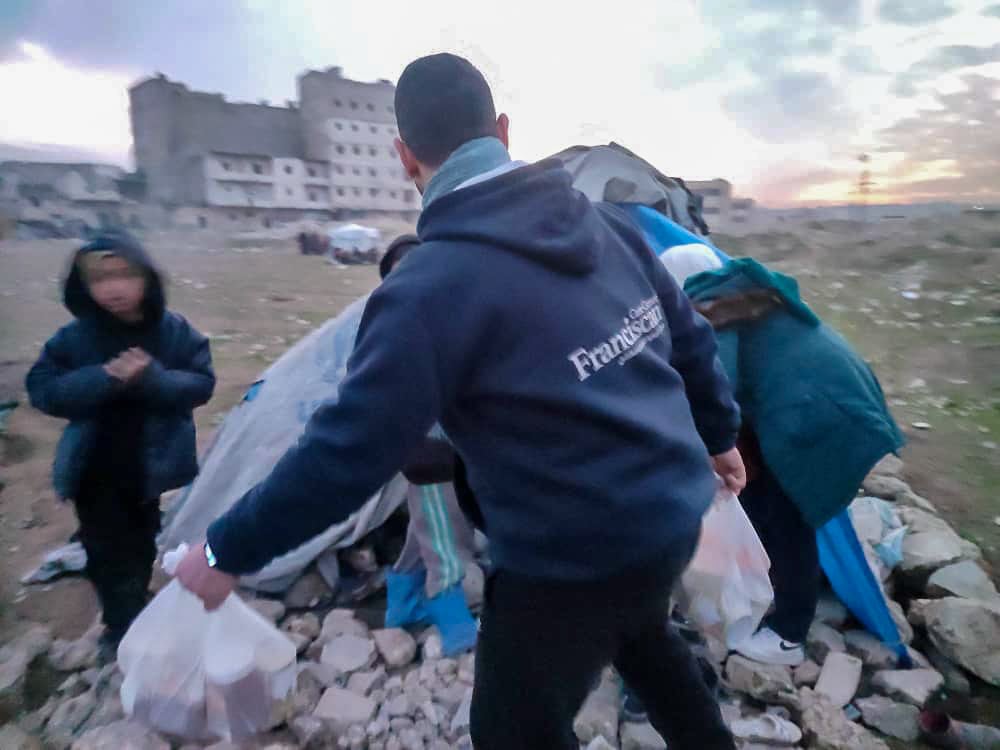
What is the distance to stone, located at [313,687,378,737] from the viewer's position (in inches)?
76.0

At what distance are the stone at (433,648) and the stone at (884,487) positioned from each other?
93.7 inches

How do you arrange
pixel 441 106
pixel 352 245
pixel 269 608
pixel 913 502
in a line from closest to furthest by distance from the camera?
pixel 441 106 → pixel 269 608 → pixel 913 502 → pixel 352 245

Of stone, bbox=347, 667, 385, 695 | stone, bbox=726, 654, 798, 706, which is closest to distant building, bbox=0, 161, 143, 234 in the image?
stone, bbox=347, 667, 385, 695

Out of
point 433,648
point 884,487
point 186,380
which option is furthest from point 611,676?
point 884,487

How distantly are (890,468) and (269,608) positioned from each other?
3392 millimetres

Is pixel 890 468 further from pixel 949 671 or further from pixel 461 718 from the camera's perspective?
pixel 461 718

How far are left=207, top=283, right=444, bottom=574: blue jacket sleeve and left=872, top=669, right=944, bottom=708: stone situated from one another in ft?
6.46

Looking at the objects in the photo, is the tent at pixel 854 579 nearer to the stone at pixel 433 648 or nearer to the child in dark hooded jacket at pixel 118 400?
the stone at pixel 433 648

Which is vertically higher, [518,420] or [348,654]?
[518,420]

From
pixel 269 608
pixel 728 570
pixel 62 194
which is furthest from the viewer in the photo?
pixel 62 194

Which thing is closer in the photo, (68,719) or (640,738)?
(640,738)

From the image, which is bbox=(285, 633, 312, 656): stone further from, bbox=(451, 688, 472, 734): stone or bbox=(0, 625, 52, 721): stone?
bbox=(0, 625, 52, 721): stone

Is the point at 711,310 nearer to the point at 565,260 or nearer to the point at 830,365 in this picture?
the point at 830,365

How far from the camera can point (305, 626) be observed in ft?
7.75
